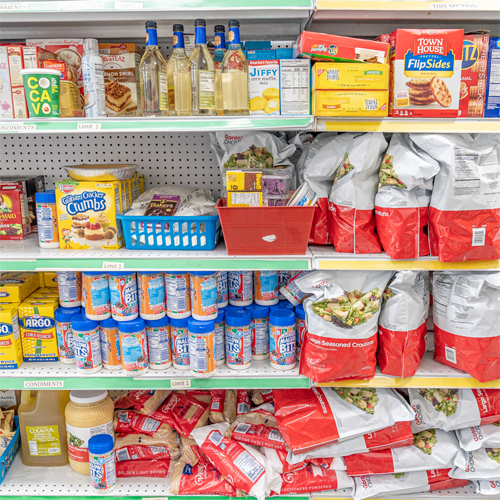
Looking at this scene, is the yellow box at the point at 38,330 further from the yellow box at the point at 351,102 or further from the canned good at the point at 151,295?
the yellow box at the point at 351,102

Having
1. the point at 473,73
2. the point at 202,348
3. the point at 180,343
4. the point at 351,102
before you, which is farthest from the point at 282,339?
the point at 473,73

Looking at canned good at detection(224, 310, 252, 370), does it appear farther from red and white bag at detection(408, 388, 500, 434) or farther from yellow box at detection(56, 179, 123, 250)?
red and white bag at detection(408, 388, 500, 434)

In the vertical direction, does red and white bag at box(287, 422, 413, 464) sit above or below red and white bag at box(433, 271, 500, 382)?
below

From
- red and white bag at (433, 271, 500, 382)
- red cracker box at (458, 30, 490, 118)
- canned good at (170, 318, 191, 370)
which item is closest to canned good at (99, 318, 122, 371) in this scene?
canned good at (170, 318, 191, 370)

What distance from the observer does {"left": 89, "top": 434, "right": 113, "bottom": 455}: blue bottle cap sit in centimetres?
192

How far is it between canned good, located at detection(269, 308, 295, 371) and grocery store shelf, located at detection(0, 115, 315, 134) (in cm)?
79

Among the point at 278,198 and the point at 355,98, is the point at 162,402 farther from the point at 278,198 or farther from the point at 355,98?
the point at 355,98

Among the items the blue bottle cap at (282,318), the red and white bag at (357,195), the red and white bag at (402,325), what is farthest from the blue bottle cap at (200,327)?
the red and white bag at (402,325)

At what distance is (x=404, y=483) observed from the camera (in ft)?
6.59

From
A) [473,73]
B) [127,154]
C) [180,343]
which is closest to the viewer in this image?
[473,73]

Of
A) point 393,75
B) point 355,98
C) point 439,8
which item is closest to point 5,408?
point 355,98

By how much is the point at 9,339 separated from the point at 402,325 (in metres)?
1.68

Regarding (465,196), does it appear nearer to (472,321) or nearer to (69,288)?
(472,321)

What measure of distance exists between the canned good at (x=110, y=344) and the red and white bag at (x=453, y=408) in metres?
1.32
